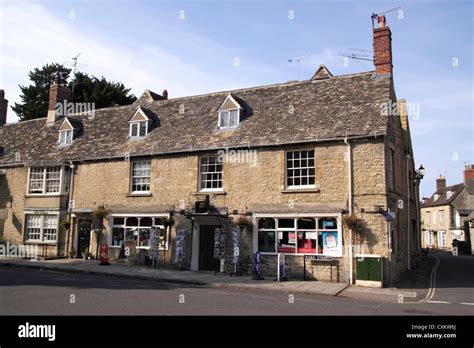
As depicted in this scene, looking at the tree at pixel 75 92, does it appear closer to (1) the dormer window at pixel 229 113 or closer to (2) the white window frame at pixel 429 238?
(1) the dormer window at pixel 229 113

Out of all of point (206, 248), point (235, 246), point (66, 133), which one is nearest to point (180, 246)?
point (206, 248)

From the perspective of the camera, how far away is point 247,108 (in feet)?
71.4

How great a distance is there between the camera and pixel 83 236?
77.5 ft

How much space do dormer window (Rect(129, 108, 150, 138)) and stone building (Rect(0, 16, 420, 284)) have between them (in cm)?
7

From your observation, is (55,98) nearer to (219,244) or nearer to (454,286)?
(219,244)

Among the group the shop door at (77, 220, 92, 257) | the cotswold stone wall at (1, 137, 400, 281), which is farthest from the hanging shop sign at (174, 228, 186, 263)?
the shop door at (77, 220, 92, 257)

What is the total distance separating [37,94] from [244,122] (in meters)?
34.6

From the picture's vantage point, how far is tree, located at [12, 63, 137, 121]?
1748 inches

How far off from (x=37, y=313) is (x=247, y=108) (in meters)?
14.9

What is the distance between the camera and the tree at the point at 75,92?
44406 mm

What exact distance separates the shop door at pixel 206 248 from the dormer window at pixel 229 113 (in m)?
5.14

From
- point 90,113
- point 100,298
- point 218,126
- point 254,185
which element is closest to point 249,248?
point 254,185

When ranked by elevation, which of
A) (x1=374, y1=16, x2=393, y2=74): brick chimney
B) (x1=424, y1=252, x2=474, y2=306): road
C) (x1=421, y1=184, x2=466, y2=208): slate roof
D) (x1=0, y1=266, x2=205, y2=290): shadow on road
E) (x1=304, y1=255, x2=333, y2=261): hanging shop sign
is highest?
(x1=374, y1=16, x2=393, y2=74): brick chimney

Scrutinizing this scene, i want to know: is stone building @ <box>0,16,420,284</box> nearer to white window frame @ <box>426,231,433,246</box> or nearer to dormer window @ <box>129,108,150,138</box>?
dormer window @ <box>129,108,150,138</box>
